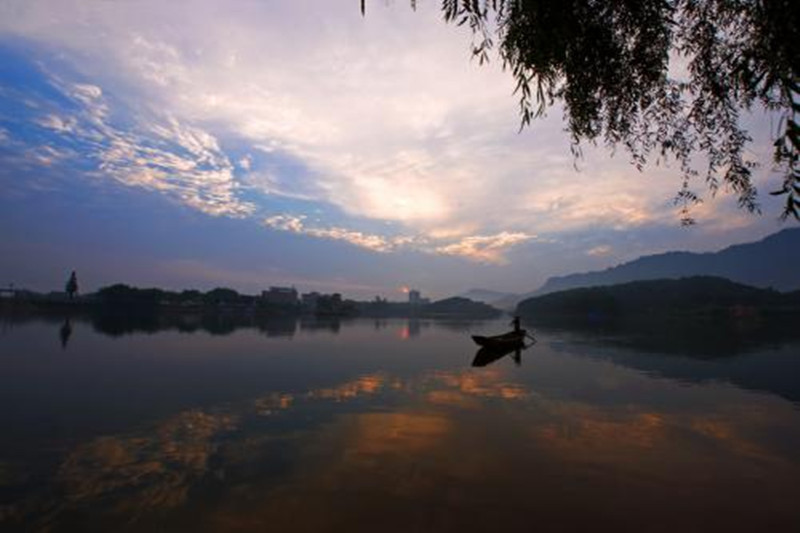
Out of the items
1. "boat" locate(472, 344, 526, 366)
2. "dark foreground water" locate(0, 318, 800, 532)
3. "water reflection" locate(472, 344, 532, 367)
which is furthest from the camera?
"boat" locate(472, 344, 526, 366)

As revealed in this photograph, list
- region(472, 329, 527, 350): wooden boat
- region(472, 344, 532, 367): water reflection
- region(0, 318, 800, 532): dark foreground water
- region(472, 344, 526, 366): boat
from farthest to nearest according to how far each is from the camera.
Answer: region(472, 329, 527, 350): wooden boat, region(472, 344, 526, 366): boat, region(472, 344, 532, 367): water reflection, region(0, 318, 800, 532): dark foreground water

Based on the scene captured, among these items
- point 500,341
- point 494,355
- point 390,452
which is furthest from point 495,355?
point 390,452

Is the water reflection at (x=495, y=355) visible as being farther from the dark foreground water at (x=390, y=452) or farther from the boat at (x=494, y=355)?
the dark foreground water at (x=390, y=452)

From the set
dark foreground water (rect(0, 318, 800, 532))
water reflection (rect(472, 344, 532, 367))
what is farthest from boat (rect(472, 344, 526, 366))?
dark foreground water (rect(0, 318, 800, 532))

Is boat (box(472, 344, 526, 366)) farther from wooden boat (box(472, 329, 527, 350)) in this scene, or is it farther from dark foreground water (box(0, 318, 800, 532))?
dark foreground water (box(0, 318, 800, 532))

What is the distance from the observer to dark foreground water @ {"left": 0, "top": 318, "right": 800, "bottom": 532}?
456 inches

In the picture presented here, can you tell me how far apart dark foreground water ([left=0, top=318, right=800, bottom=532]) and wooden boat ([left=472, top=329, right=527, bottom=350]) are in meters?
15.1

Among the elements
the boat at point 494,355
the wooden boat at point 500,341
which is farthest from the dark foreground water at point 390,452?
the wooden boat at point 500,341

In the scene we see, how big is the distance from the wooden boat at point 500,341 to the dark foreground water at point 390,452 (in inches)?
596

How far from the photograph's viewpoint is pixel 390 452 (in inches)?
655

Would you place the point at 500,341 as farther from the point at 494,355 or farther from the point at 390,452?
the point at 390,452

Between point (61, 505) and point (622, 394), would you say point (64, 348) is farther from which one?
point (622, 394)

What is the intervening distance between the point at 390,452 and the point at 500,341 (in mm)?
37461

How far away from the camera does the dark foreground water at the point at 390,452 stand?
11.6m
